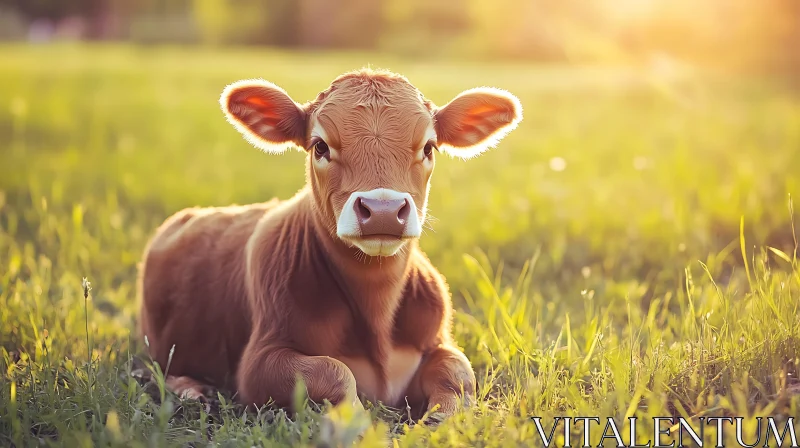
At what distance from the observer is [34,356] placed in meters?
4.62

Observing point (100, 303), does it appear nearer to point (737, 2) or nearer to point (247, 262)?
point (247, 262)

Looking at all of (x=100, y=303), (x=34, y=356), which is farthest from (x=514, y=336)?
(x=100, y=303)

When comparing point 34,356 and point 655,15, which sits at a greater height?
point 655,15

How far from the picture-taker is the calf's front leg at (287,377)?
3.78 m

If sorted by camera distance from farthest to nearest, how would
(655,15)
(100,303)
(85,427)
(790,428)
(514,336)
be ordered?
(655,15) < (100,303) < (514,336) < (85,427) < (790,428)

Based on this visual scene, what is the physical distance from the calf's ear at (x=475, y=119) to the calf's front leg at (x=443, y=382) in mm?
1082

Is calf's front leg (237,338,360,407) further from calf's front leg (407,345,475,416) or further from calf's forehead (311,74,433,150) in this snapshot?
calf's forehead (311,74,433,150)

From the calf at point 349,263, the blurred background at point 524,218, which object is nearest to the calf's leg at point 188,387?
the calf at point 349,263

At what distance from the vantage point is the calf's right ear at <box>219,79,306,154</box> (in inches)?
171

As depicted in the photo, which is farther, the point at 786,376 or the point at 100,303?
the point at 100,303

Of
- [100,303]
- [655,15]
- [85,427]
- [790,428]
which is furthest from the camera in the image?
[655,15]

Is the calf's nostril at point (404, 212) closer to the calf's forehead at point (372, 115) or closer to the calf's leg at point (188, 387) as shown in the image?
the calf's forehead at point (372, 115)

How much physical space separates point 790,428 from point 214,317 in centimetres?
302

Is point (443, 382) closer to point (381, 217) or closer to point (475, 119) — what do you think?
point (381, 217)
